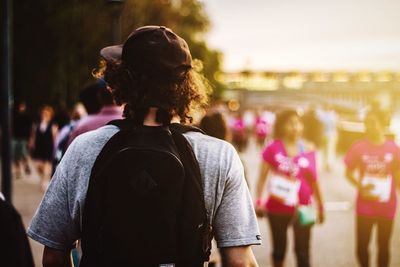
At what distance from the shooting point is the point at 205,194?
180 cm

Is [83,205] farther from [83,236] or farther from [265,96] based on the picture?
[265,96]

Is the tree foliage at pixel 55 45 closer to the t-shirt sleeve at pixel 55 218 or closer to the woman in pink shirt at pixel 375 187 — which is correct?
the woman in pink shirt at pixel 375 187

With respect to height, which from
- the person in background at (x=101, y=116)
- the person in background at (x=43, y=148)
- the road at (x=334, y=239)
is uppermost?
the person in background at (x=101, y=116)

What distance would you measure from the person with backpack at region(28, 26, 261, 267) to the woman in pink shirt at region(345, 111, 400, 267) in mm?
3713

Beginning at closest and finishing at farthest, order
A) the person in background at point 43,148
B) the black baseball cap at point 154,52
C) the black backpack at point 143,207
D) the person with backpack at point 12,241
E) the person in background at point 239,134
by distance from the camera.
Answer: the person with backpack at point 12,241 → the black backpack at point 143,207 → the black baseball cap at point 154,52 → the person in background at point 43,148 → the person in background at point 239,134

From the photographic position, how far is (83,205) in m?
1.77

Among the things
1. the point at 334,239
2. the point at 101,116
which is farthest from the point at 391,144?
the point at 101,116

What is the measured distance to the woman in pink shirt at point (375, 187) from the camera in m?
5.20

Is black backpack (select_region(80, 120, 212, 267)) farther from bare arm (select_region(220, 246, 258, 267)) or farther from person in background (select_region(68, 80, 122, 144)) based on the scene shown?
person in background (select_region(68, 80, 122, 144))

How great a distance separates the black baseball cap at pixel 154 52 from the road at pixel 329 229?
4662 mm

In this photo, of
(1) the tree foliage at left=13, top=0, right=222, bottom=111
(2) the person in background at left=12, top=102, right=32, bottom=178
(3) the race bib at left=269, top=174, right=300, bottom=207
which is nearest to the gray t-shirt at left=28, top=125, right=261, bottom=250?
(3) the race bib at left=269, top=174, right=300, bottom=207

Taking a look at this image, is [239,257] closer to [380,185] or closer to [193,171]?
[193,171]

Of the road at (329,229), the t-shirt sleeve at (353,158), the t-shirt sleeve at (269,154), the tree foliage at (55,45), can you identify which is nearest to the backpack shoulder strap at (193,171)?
the t-shirt sleeve at (269,154)

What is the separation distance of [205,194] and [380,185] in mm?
3888
